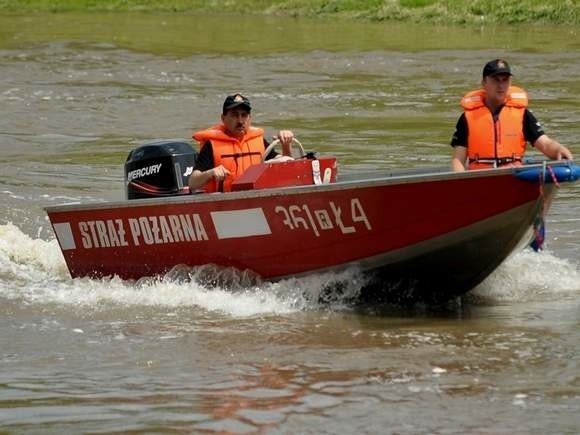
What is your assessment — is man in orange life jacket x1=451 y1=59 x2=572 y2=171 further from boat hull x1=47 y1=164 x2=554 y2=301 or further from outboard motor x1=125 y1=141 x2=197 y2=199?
outboard motor x1=125 y1=141 x2=197 y2=199

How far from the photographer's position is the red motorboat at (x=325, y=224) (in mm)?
9227

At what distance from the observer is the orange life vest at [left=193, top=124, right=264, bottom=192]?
411 inches

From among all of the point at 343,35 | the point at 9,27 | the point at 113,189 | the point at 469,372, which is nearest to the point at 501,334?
the point at 469,372

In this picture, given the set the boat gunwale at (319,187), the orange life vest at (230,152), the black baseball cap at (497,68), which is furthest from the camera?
the orange life vest at (230,152)

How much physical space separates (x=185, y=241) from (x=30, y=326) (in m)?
1.31

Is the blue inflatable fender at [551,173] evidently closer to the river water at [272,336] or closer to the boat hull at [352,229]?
the boat hull at [352,229]

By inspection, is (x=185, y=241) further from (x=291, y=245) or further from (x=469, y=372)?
(x=469, y=372)

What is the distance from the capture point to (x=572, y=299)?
10141 mm

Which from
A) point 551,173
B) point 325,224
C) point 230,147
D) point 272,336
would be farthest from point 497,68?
point 272,336

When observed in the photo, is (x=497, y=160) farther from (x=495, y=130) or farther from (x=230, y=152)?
(x=230, y=152)

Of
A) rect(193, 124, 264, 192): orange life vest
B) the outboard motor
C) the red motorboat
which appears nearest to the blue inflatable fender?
the red motorboat

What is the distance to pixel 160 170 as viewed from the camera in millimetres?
11070

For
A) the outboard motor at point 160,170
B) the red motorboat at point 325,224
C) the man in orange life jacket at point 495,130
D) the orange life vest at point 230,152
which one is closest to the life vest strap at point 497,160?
the man in orange life jacket at point 495,130

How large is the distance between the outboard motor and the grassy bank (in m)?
25.3
